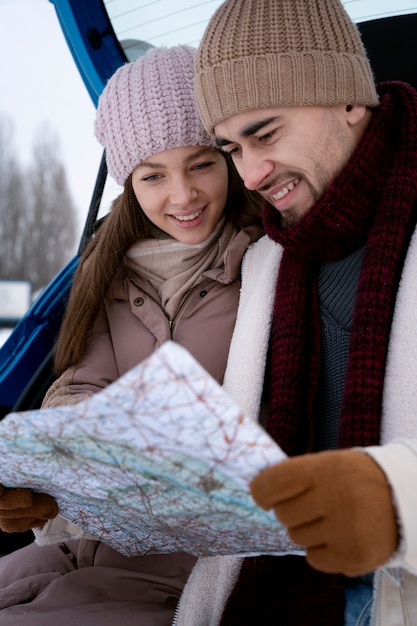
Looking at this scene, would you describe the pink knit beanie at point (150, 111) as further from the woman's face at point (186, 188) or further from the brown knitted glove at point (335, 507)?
the brown knitted glove at point (335, 507)

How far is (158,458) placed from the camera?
958 mm

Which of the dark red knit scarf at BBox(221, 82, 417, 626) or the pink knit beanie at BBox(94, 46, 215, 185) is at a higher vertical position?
the pink knit beanie at BBox(94, 46, 215, 185)

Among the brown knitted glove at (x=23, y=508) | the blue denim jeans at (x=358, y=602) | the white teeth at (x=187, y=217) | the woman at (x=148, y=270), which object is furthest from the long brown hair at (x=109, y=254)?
the blue denim jeans at (x=358, y=602)

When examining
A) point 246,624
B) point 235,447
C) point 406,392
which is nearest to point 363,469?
point 235,447

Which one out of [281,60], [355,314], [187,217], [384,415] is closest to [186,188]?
[187,217]

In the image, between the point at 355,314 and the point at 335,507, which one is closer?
the point at 335,507

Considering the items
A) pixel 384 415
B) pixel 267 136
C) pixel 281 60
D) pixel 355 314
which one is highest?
pixel 281 60

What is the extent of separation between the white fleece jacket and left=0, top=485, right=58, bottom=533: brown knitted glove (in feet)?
0.99

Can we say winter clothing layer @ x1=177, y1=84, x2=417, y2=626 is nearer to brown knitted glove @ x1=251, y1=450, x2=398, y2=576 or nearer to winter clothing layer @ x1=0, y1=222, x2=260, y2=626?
winter clothing layer @ x1=0, y1=222, x2=260, y2=626

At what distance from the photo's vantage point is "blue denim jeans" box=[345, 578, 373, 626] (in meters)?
1.22

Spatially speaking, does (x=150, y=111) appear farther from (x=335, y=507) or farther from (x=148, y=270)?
(x=335, y=507)

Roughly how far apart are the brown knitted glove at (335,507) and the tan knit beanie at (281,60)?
2.53 feet

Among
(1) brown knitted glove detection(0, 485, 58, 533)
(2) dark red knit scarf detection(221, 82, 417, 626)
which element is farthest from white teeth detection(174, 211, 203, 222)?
(1) brown knitted glove detection(0, 485, 58, 533)

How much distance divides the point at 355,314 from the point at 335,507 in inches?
19.6
